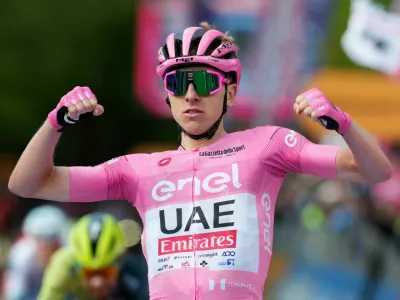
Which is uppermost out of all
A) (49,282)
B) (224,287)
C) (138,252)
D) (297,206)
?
A: (224,287)

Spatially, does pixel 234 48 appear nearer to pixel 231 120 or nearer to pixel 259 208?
pixel 259 208

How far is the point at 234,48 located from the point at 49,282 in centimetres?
279

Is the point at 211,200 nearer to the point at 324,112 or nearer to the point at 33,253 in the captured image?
the point at 324,112

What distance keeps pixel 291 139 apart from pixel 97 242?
281 centimetres

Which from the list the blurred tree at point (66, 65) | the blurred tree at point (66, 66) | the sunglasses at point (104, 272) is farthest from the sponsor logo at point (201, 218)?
the blurred tree at point (66, 66)

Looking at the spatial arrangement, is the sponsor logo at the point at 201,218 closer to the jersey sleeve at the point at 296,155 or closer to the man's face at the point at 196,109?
the jersey sleeve at the point at 296,155

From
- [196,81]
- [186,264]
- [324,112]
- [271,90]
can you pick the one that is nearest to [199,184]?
[186,264]

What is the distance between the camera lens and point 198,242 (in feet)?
15.8

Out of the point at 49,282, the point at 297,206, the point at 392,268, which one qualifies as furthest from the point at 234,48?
the point at 297,206

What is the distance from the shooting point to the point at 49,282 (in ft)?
23.9

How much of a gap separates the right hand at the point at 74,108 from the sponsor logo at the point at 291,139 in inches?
34.7

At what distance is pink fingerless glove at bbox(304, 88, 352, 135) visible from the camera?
176 inches

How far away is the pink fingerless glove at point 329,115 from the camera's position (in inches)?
176

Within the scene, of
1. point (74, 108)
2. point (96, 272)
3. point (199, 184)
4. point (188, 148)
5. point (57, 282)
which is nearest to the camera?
point (74, 108)
